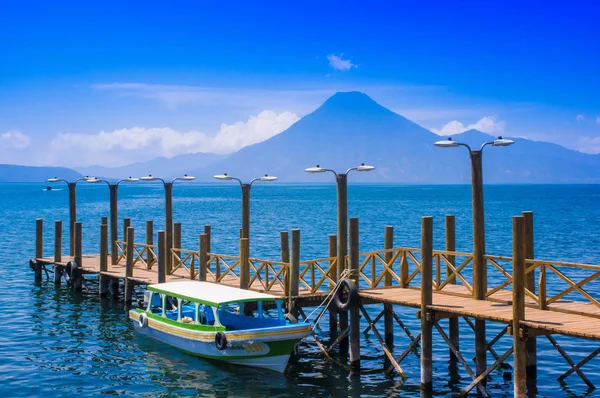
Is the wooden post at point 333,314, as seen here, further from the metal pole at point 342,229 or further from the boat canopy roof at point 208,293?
the boat canopy roof at point 208,293

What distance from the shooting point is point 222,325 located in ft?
75.6

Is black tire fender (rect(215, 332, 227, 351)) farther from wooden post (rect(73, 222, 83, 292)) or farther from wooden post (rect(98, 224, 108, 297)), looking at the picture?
wooden post (rect(73, 222, 83, 292))

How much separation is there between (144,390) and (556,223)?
3049 inches

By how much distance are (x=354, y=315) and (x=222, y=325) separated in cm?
413

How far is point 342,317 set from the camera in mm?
24250

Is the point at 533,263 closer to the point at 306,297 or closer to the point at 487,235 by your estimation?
the point at 306,297

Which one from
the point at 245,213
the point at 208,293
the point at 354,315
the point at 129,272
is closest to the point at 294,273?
the point at 354,315

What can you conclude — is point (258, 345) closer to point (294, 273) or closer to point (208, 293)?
point (208, 293)

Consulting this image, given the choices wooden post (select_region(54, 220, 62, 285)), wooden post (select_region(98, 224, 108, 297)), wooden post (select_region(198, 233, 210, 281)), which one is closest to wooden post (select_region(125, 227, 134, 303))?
wooden post (select_region(98, 224, 108, 297))

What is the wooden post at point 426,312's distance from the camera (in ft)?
65.0

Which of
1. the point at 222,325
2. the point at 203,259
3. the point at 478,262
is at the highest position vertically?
the point at 478,262

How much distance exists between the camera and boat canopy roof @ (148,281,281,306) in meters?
22.6

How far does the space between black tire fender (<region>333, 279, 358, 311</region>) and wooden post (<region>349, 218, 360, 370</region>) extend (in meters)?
0.18

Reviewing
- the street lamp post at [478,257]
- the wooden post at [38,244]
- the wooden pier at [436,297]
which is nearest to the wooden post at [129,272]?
the wooden pier at [436,297]
